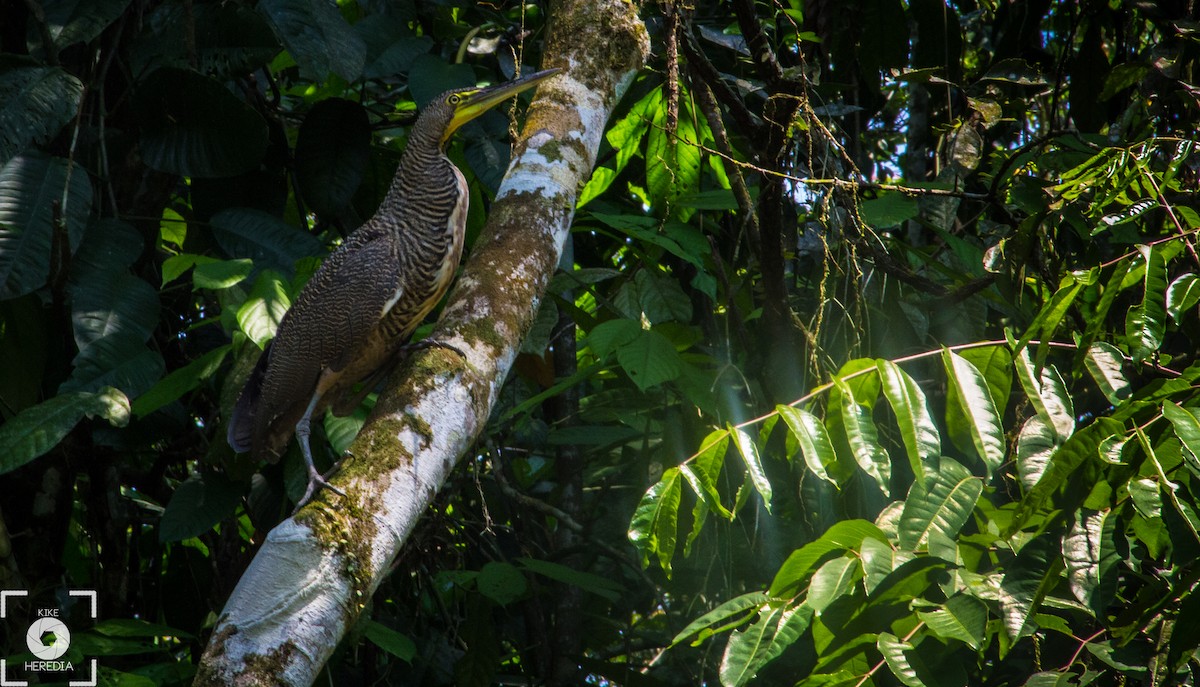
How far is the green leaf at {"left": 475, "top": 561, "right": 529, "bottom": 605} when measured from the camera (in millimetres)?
3113

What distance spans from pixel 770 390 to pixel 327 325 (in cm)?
137

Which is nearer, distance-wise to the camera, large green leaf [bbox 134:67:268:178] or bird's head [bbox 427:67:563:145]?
Answer: bird's head [bbox 427:67:563:145]

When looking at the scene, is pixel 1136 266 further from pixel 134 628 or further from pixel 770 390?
pixel 134 628

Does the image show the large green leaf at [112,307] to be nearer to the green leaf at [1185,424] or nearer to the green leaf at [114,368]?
the green leaf at [114,368]

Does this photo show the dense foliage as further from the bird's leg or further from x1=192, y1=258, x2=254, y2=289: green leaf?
the bird's leg

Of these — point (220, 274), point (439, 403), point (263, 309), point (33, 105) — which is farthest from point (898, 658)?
point (33, 105)

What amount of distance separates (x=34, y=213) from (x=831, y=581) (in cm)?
254

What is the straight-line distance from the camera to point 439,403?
208 centimetres

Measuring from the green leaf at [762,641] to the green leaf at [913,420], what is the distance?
15.0 inches

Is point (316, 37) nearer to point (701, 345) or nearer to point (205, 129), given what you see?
point (205, 129)

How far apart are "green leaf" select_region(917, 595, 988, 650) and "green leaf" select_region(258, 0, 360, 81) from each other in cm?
234

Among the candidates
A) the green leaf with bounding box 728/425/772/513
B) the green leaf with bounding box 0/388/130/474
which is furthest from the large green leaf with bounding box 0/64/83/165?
the green leaf with bounding box 728/425/772/513

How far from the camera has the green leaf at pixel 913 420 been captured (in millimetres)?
1935

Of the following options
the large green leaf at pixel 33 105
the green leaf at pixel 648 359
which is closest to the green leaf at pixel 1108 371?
the green leaf at pixel 648 359
